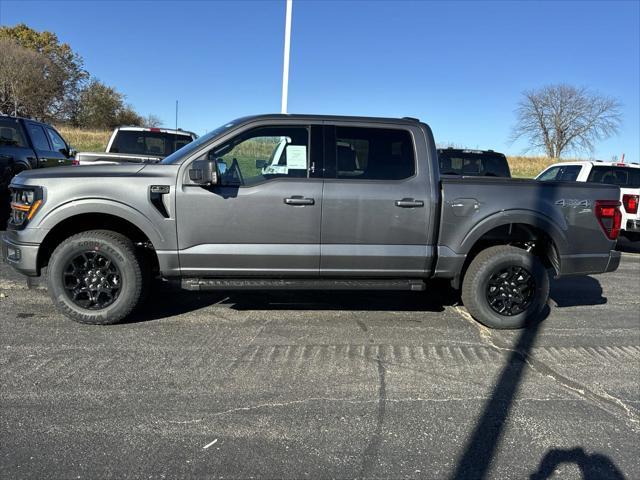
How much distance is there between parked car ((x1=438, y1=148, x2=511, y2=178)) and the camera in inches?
436

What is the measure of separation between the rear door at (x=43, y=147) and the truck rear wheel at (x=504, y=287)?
907 cm

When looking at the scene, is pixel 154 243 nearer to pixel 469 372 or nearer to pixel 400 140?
pixel 400 140

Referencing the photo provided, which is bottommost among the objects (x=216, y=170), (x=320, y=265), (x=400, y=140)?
(x=320, y=265)

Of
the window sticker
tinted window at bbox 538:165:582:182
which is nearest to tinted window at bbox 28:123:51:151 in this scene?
the window sticker

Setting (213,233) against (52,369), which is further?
(213,233)

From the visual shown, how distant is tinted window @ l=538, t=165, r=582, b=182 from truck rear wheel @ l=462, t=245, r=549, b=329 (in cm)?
585

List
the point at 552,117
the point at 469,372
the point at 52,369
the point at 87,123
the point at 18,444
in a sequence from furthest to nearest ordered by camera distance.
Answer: the point at 552,117, the point at 87,123, the point at 469,372, the point at 52,369, the point at 18,444

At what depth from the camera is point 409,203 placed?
4.69 meters

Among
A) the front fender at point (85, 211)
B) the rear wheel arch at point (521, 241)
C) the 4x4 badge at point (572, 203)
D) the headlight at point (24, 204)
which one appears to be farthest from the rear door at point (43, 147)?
the 4x4 badge at point (572, 203)

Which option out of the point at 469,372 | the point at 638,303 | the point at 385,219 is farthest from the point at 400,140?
the point at 638,303

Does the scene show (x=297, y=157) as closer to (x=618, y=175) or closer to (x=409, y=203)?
(x=409, y=203)

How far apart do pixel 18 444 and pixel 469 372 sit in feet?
10.4

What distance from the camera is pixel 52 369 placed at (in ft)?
Answer: 12.2

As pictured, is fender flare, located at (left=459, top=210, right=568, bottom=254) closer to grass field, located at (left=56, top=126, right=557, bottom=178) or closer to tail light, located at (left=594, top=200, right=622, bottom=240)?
tail light, located at (left=594, top=200, right=622, bottom=240)
